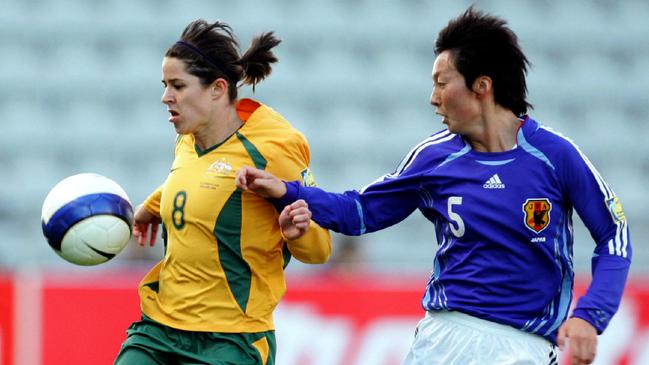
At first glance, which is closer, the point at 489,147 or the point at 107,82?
the point at 489,147

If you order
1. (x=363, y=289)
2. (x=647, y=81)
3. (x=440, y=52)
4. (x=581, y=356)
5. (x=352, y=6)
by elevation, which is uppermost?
(x=352, y=6)

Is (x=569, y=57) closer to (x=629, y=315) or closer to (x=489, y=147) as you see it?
(x=629, y=315)

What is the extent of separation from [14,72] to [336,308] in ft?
19.3

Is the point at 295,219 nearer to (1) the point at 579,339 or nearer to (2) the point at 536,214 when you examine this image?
(2) the point at 536,214

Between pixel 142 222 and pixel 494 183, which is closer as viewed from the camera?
pixel 494 183

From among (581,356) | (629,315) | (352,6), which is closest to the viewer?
(581,356)

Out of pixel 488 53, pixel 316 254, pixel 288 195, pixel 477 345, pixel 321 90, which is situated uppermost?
pixel 321 90

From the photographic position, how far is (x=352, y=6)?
13391mm

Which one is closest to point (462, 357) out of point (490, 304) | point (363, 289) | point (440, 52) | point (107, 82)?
point (490, 304)

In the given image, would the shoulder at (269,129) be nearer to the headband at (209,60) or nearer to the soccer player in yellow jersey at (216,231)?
the soccer player in yellow jersey at (216,231)

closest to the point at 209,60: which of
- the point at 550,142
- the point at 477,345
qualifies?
the point at 550,142

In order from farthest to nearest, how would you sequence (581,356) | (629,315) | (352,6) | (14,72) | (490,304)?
(352,6), (14,72), (629,315), (490,304), (581,356)

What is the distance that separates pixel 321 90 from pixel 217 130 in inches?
307

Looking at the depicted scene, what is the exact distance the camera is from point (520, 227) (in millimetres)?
4453
